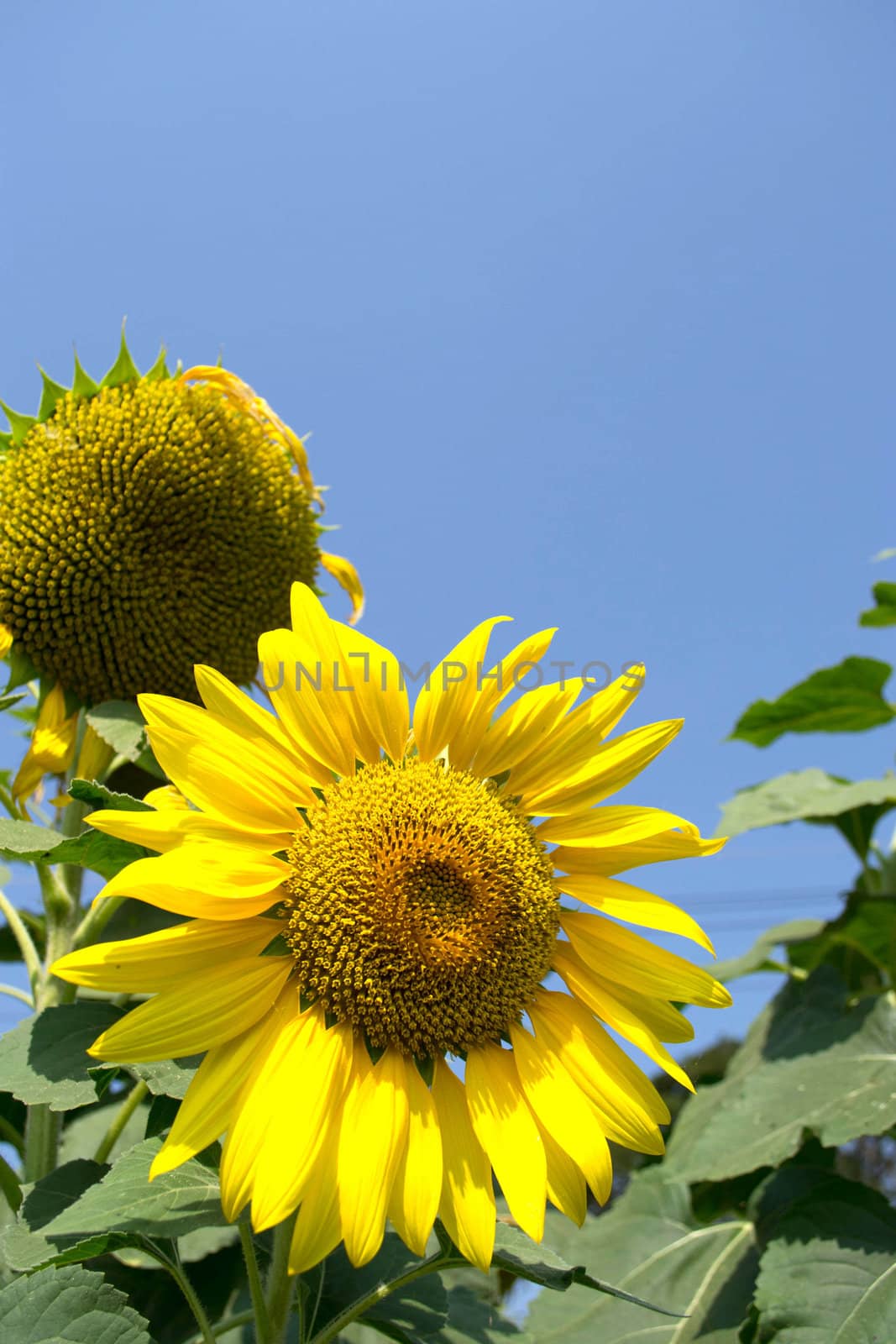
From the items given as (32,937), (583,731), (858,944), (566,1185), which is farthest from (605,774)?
(858,944)

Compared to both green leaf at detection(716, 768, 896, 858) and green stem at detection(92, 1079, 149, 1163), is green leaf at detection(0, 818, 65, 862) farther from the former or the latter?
green leaf at detection(716, 768, 896, 858)

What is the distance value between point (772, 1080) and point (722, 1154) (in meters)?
0.28

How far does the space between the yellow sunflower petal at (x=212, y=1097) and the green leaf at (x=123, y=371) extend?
1556 mm

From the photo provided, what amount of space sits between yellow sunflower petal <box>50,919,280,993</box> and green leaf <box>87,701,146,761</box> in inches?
24.9

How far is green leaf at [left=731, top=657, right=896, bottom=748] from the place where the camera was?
11.4ft

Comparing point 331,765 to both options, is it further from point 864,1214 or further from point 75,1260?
point 864,1214

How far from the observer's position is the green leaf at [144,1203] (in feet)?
4.24

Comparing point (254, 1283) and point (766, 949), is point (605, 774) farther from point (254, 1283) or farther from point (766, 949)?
point (766, 949)

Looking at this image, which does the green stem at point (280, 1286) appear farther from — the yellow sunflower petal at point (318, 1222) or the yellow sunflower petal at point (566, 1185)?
the yellow sunflower petal at point (566, 1185)

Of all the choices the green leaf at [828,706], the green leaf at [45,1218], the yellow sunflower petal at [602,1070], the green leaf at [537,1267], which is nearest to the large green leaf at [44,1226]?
the green leaf at [45,1218]

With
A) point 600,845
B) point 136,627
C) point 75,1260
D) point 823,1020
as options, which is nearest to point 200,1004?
point 75,1260

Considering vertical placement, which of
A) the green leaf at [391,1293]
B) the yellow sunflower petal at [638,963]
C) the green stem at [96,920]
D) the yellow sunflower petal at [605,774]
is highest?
the yellow sunflower petal at [605,774]

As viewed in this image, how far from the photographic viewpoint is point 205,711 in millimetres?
1496

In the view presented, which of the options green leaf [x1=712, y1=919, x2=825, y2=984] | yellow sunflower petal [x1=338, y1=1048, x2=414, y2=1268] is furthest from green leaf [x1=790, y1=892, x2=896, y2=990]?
yellow sunflower petal [x1=338, y1=1048, x2=414, y2=1268]
